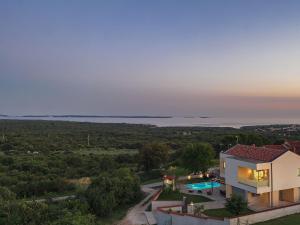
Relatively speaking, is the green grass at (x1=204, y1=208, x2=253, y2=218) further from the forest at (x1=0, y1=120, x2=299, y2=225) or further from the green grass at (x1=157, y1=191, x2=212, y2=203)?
the forest at (x1=0, y1=120, x2=299, y2=225)

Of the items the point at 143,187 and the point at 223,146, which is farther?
the point at 223,146

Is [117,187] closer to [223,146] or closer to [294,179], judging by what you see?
[294,179]

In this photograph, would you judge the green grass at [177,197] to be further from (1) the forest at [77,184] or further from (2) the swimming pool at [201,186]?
(1) the forest at [77,184]

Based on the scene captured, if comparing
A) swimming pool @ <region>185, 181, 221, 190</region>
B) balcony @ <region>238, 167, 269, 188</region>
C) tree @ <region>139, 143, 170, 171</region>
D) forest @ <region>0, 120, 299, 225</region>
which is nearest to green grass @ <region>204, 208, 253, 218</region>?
balcony @ <region>238, 167, 269, 188</region>

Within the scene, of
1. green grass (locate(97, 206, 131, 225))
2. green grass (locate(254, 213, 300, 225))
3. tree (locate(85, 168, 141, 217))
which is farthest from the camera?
tree (locate(85, 168, 141, 217))

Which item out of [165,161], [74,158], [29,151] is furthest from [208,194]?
[29,151]

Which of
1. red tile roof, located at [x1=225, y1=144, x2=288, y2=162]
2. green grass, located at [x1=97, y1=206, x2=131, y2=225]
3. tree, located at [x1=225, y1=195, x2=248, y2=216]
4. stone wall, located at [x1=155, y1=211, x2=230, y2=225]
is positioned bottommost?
green grass, located at [x1=97, y1=206, x2=131, y2=225]
